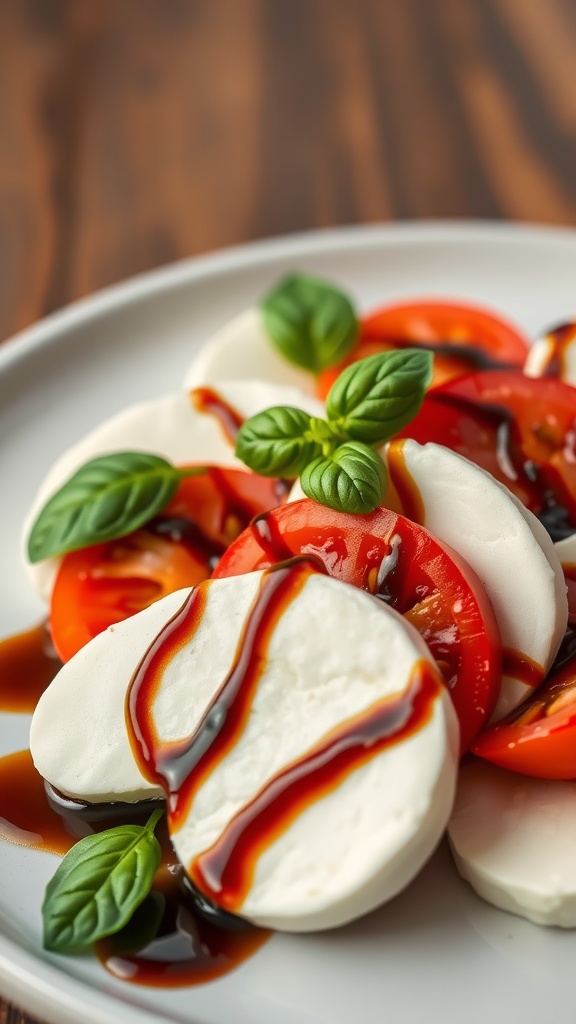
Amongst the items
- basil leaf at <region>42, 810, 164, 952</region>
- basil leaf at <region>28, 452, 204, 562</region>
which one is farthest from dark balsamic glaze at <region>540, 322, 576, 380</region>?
basil leaf at <region>42, 810, 164, 952</region>

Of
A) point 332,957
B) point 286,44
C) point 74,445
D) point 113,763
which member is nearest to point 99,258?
point 74,445

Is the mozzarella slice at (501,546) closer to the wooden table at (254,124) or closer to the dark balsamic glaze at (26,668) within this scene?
the dark balsamic glaze at (26,668)

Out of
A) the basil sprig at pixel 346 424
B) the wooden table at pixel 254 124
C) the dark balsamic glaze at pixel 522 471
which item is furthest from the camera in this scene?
the wooden table at pixel 254 124

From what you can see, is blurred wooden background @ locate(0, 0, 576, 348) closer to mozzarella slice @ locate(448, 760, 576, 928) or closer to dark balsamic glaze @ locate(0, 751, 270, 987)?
dark balsamic glaze @ locate(0, 751, 270, 987)

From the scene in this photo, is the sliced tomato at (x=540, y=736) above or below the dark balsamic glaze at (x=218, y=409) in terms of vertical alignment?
below

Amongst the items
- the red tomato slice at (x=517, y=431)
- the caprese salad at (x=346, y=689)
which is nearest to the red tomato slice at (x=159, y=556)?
the caprese salad at (x=346, y=689)

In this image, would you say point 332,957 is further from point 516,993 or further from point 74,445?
point 74,445

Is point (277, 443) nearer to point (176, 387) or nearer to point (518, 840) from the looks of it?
point (518, 840)
